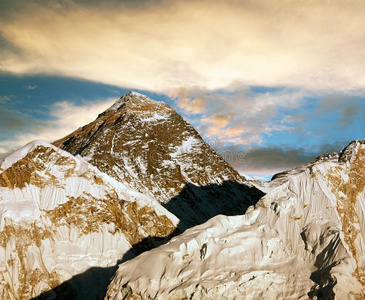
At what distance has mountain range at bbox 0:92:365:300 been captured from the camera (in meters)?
46.0

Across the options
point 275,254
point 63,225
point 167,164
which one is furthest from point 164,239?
point 167,164

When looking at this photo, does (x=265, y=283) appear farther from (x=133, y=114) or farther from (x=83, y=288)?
(x=133, y=114)

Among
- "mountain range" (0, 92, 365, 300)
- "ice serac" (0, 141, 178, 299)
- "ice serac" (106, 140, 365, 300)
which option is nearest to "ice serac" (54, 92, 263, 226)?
"mountain range" (0, 92, 365, 300)

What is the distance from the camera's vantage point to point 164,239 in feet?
300

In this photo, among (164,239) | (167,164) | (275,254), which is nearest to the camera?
(275,254)

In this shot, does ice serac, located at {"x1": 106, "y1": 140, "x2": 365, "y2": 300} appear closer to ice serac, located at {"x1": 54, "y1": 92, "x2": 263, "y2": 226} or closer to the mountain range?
the mountain range

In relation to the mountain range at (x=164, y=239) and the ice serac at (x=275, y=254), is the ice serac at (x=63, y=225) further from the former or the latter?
the ice serac at (x=275, y=254)

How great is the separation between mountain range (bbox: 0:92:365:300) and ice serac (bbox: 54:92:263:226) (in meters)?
23.0

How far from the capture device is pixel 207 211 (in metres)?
153

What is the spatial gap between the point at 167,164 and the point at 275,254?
123733mm

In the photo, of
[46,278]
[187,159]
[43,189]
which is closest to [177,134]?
[187,159]

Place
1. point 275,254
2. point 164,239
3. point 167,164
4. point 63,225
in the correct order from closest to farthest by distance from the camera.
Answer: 1. point 275,254
2. point 63,225
3. point 164,239
4. point 167,164

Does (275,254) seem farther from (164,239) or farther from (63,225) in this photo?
(63,225)

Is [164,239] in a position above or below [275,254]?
above
